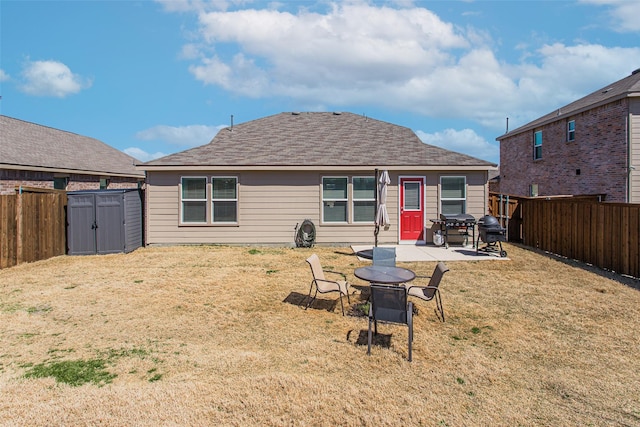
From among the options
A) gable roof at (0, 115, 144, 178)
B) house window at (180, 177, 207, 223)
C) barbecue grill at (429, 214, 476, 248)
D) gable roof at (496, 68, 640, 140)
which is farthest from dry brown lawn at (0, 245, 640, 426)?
gable roof at (0, 115, 144, 178)

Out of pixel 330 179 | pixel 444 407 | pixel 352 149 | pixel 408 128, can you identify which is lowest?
pixel 444 407

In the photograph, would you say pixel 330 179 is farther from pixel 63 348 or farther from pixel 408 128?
pixel 63 348

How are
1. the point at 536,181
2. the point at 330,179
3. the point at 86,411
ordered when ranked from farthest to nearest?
the point at 536,181 < the point at 330,179 < the point at 86,411

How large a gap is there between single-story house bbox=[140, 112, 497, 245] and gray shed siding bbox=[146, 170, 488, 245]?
0.04 meters

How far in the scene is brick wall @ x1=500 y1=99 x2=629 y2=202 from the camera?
15.2 metres

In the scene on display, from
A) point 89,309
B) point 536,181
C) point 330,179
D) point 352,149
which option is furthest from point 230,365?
point 536,181

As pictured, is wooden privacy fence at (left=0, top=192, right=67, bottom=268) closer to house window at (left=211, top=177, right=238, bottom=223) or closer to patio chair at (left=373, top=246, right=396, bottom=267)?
house window at (left=211, top=177, right=238, bottom=223)

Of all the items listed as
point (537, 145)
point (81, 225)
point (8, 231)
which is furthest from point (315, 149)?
point (537, 145)

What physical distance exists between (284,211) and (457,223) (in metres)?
6.43

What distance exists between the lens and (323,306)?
267 inches

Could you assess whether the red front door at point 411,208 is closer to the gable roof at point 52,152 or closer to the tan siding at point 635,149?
the tan siding at point 635,149

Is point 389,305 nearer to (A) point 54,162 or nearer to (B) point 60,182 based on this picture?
(A) point 54,162

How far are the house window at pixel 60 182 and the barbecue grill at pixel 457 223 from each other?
18291 millimetres

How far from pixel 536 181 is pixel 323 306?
1994cm
